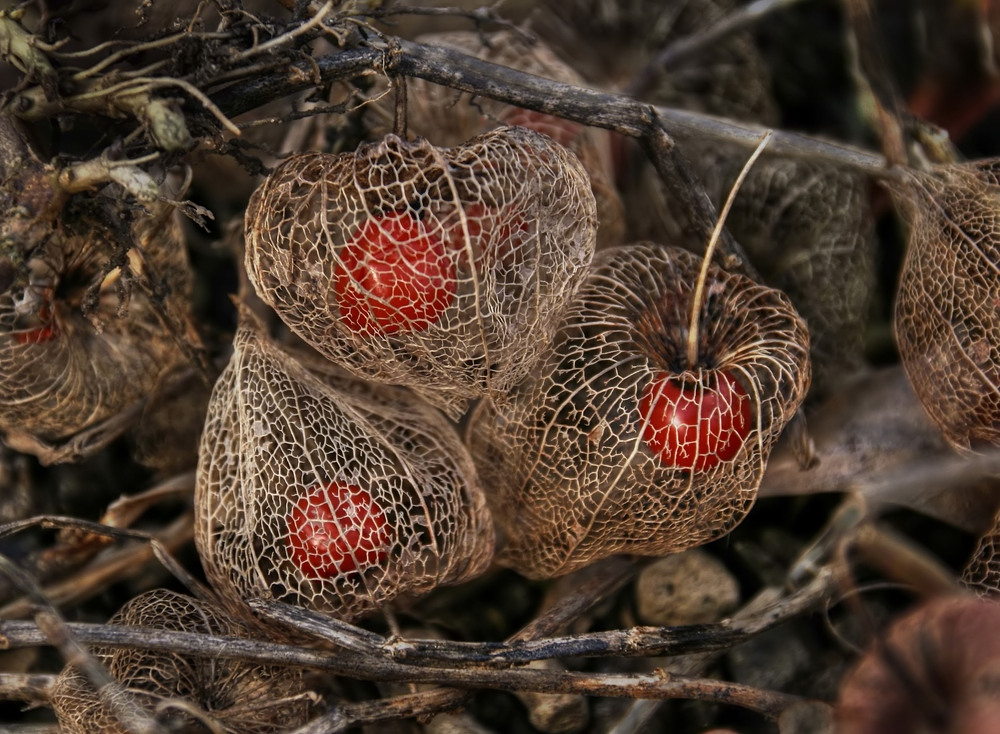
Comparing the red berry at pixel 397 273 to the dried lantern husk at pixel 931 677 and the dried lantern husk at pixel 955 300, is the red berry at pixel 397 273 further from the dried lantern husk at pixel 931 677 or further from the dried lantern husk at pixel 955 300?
the dried lantern husk at pixel 955 300

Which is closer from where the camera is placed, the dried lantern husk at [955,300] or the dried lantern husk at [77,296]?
the dried lantern husk at [77,296]

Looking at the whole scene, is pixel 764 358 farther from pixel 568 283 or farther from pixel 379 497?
pixel 379 497

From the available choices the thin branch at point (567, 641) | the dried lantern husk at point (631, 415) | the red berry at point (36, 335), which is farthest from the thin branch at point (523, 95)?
the thin branch at point (567, 641)

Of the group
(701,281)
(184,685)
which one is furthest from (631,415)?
(184,685)

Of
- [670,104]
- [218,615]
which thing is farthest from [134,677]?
[670,104]

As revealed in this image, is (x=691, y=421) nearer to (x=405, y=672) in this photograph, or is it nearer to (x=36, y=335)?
(x=405, y=672)

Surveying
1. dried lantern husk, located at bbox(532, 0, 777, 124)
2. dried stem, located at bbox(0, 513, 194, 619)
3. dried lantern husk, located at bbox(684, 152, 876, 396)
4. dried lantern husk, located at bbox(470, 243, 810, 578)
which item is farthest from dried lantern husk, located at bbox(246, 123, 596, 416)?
dried lantern husk, located at bbox(532, 0, 777, 124)
